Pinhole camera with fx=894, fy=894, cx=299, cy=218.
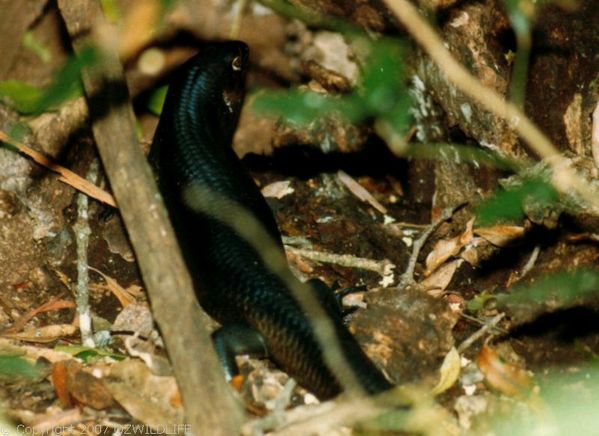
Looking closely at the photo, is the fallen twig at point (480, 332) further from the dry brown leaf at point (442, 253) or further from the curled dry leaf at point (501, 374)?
the dry brown leaf at point (442, 253)

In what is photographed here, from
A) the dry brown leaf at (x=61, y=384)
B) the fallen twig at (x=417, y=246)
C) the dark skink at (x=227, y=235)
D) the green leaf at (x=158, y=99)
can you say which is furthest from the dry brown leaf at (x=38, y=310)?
the fallen twig at (x=417, y=246)

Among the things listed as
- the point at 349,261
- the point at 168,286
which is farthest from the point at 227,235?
the point at 168,286

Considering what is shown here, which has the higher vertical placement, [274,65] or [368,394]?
[274,65]

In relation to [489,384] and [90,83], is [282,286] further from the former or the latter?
[90,83]

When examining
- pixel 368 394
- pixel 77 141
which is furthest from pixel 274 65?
pixel 368 394

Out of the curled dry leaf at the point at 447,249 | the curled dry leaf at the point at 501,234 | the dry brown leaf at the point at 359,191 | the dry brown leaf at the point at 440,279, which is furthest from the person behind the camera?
the dry brown leaf at the point at 359,191

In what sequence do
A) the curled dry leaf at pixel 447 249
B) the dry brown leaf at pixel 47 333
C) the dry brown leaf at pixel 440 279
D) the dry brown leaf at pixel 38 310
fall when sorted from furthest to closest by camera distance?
the curled dry leaf at pixel 447 249 → the dry brown leaf at pixel 440 279 → the dry brown leaf at pixel 38 310 → the dry brown leaf at pixel 47 333

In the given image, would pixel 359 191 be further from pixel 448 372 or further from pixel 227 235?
pixel 448 372
